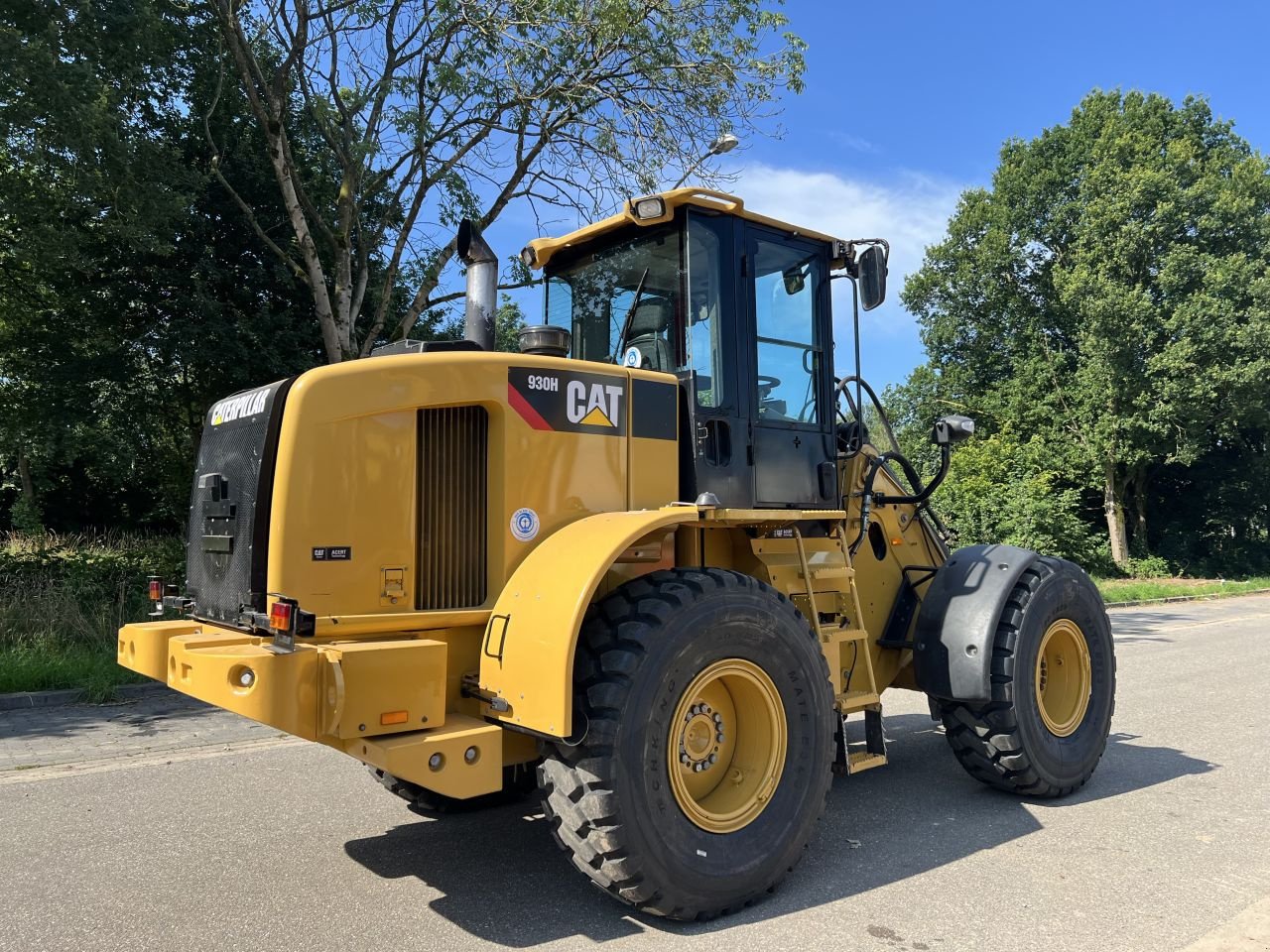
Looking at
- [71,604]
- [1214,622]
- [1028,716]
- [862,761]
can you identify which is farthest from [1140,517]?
[71,604]

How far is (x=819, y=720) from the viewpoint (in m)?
3.92

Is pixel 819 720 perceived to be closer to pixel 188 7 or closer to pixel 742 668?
pixel 742 668

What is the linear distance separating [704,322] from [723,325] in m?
0.10

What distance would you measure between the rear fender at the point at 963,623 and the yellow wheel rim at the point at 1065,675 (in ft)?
1.84

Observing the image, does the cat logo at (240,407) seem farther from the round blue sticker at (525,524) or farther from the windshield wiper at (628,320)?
the windshield wiper at (628,320)

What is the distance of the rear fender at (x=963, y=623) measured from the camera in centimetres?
475

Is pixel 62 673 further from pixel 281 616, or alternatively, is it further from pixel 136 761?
pixel 281 616

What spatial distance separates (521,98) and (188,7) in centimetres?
432

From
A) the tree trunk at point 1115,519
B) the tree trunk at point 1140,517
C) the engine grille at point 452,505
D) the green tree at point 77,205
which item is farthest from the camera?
the tree trunk at point 1140,517

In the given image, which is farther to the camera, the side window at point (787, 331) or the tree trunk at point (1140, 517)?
the tree trunk at point (1140, 517)

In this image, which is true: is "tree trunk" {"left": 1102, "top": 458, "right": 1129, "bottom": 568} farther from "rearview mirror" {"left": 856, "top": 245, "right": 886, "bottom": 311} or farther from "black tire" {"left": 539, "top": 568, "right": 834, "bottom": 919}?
"black tire" {"left": 539, "top": 568, "right": 834, "bottom": 919}

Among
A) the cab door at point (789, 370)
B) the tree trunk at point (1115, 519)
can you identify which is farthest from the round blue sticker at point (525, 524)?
the tree trunk at point (1115, 519)

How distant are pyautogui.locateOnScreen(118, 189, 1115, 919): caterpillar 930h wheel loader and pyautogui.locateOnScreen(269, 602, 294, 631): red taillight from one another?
0.06ft

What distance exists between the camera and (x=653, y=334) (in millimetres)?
4562
